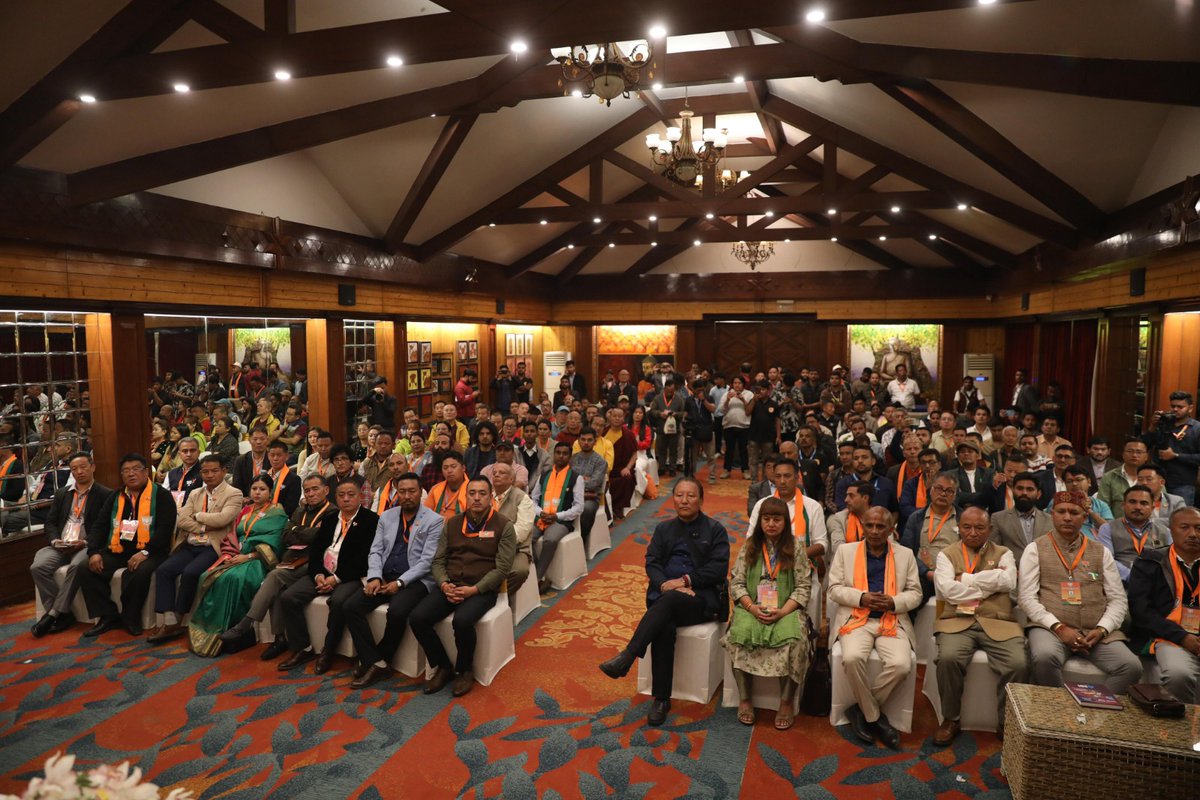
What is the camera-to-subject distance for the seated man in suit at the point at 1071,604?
3646 millimetres

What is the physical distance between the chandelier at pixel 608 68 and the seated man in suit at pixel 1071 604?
3.72 m

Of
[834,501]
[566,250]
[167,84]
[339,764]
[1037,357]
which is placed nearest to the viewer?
[339,764]

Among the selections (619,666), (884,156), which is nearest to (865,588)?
(619,666)

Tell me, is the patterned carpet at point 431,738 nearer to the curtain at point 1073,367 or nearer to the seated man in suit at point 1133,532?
the seated man in suit at point 1133,532

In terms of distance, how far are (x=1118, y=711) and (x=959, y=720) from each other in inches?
33.6

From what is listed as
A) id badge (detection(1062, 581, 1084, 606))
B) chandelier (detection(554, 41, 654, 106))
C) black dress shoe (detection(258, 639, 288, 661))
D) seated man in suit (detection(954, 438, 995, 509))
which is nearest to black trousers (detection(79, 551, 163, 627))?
black dress shoe (detection(258, 639, 288, 661))

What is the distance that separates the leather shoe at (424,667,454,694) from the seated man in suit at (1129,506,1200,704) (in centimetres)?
389

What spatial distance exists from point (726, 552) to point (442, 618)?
1.84 meters

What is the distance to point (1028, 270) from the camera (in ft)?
36.5

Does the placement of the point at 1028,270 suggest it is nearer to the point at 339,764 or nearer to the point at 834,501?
the point at 834,501

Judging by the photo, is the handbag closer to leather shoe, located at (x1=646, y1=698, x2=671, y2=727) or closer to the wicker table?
the wicker table

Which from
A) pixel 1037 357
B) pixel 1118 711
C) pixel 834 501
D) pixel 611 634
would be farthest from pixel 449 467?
pixel 1037 357

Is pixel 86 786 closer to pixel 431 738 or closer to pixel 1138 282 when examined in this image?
pixel 431 738

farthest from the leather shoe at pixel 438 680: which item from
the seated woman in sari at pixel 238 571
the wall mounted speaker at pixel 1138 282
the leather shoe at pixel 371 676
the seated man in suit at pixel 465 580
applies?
the wall mounted speaker at pixel 1138 282
